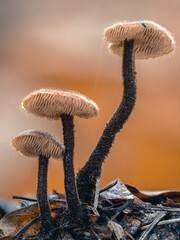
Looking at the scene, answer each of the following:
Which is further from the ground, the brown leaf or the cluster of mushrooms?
the cluster of mushrooms

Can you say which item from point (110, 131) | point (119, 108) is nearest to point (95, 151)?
point (110, 131)

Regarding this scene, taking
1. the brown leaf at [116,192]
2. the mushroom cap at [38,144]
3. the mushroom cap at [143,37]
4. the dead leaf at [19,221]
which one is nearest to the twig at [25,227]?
the dead leaf at [19,221]

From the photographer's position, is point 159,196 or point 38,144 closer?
point 38,144

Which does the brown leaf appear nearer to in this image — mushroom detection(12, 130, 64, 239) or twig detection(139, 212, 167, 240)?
twig detection(139, 212, 167, 240)

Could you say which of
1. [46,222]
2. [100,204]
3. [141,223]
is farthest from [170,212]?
[46,222]

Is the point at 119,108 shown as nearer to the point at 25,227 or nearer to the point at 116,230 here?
the point at 116,230

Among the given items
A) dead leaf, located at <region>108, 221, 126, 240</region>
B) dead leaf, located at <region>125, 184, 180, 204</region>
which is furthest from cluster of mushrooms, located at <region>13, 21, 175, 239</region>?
dead leaf, located at <region>125, 184, 180, 204</region>

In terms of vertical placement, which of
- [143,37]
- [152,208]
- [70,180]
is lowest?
[152,208]
